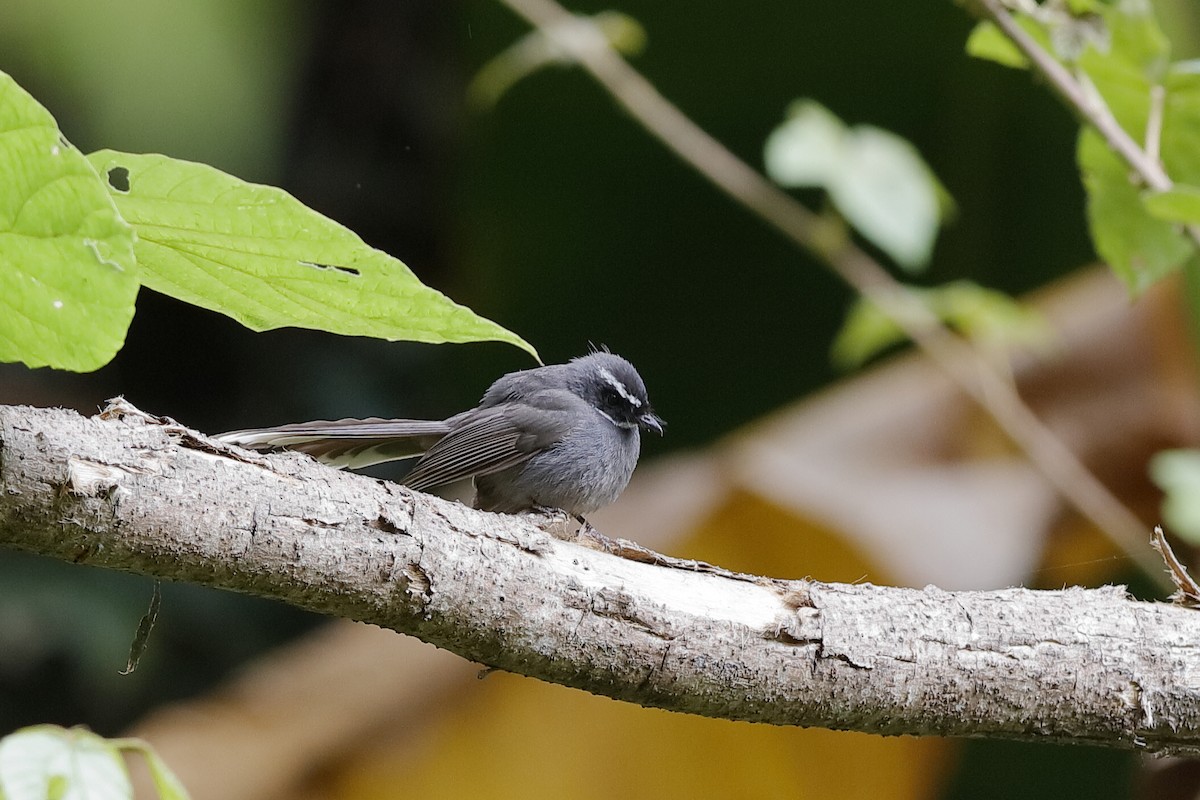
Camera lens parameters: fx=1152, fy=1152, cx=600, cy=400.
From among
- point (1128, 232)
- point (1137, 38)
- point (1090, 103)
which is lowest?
point (1128, 232)

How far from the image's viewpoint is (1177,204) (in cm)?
216

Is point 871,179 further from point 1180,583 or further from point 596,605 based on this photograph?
point 596,605

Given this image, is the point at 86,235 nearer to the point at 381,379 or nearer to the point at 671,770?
the point at 671,770

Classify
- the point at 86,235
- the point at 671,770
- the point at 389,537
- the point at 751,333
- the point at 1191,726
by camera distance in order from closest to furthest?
the point at 86,235
the point at 389,537
the point at 1191,726
the point at 671,770
the point at 751,333

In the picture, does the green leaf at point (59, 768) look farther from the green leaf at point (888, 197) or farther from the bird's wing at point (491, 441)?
the green leaf at point (888, 197)

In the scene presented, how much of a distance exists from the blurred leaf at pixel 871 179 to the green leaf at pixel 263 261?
2494 mm

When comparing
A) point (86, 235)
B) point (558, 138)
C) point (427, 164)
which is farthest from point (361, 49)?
point (86, 235)

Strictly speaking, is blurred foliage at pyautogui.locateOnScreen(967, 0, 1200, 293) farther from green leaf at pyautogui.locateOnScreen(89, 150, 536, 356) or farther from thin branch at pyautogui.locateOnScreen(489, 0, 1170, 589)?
green leaf at pyautogui.locateOnScreen(89, 150, 536, 356)

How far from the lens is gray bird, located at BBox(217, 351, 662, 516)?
270 centimetres

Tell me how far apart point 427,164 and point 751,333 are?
80.3 inches

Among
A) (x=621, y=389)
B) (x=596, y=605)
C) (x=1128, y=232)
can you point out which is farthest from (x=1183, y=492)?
(x=596, y=605)

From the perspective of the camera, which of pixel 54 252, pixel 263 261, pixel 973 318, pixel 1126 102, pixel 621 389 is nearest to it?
pixel 54 252

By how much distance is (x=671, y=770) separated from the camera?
4602mm

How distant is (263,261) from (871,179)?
2.70 m
